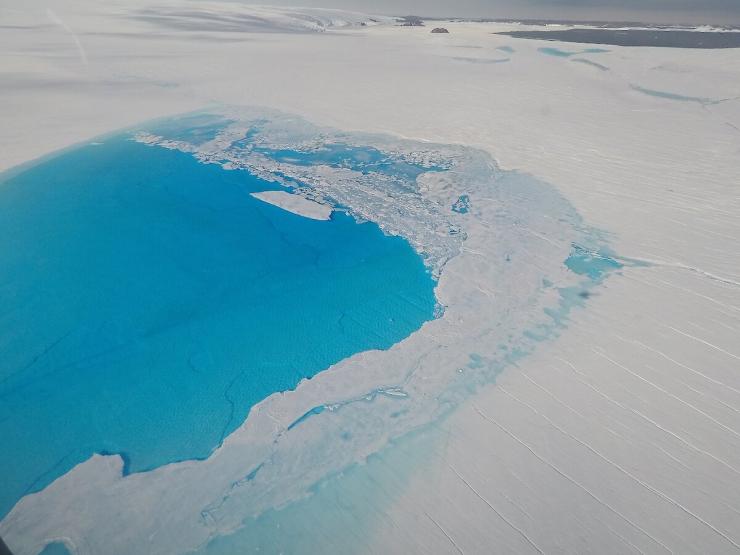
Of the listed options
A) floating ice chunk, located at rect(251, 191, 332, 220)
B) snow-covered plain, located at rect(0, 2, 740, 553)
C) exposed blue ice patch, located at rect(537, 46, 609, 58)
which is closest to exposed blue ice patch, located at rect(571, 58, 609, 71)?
exposed blue ice patch, located at rect(537, 46, 609, 58)

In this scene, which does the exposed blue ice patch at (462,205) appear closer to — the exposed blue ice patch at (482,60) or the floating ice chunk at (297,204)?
the floating ice chunk at (297,204)

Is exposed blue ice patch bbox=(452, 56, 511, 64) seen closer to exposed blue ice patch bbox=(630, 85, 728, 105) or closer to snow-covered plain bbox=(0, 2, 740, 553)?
exposed blue ice patch bbox=(630, 85, 728, 105)

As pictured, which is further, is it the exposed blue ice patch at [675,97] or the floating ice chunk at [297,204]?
the exposed blue ice patch at [675,97]

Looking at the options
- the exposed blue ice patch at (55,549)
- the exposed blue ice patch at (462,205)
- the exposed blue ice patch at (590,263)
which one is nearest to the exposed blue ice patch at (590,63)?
the exposed blue ice patch at (462,205)

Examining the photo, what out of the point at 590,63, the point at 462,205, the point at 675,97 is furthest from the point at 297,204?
the point at 590,63

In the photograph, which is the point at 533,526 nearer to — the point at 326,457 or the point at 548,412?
the point at 548,412

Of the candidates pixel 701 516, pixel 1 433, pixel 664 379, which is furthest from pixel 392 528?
pixel 1 433
